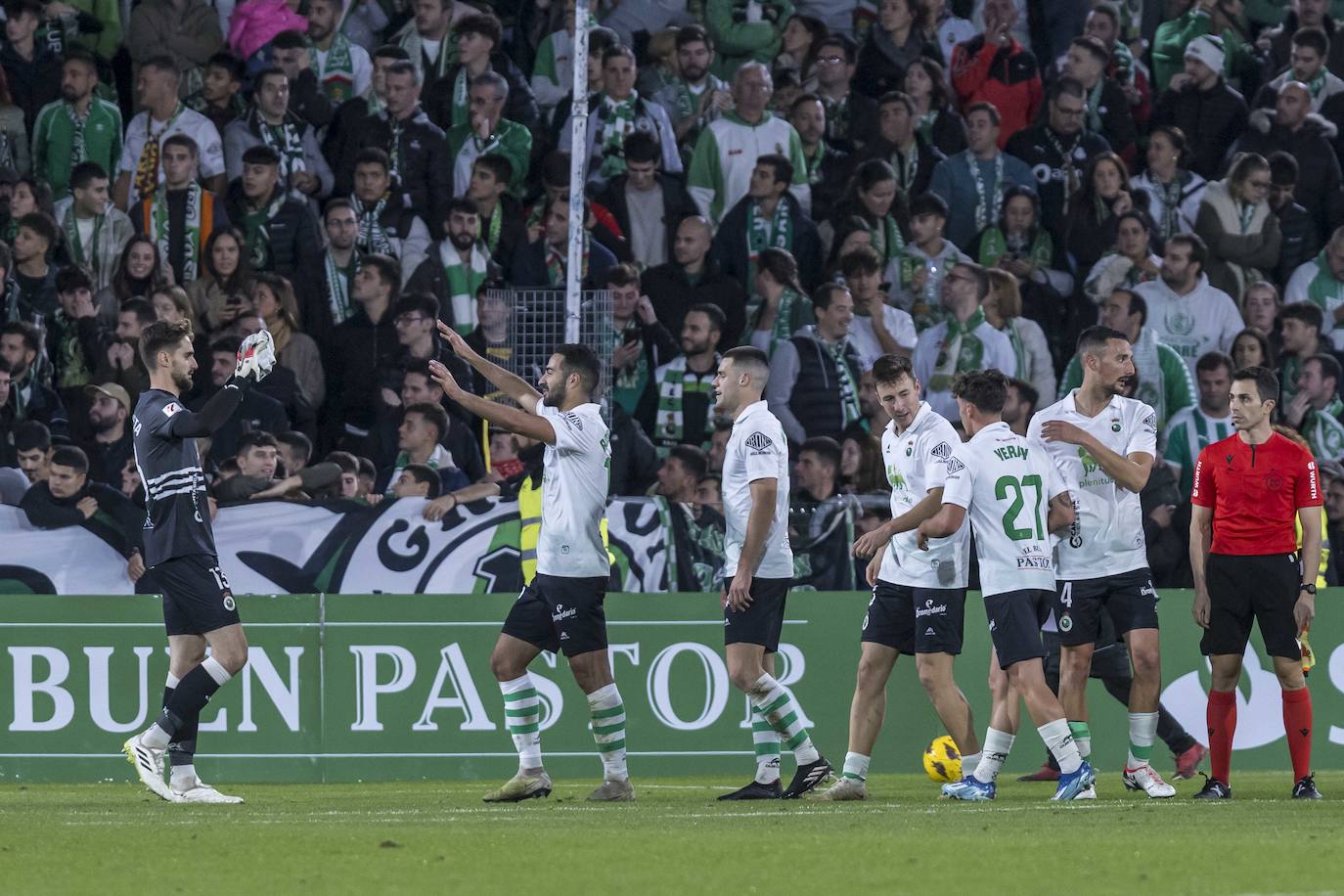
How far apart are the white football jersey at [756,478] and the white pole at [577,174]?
349 centimetres

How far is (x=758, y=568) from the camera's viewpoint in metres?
10.0

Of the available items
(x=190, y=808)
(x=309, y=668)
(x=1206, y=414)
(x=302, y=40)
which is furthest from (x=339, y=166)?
(x=190, y=808)

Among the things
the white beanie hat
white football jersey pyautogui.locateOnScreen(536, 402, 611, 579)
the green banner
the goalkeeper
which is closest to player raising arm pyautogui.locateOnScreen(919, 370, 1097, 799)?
white football jersey pyautogui.locateOnScreen(536, 402, 611, 579)

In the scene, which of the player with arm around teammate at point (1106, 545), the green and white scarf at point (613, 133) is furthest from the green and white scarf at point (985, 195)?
the player with arm around teammate at point (1106, 545)

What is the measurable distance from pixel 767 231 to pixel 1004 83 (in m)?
3.38

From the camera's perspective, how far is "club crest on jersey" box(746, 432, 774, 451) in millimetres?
10055

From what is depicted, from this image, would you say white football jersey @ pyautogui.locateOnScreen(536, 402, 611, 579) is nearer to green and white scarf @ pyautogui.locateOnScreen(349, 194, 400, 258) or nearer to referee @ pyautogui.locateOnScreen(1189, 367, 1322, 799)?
referee @ pyautogui.locateOnScreen(1189, 367, 1322, 799)

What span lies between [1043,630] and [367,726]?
173 inches

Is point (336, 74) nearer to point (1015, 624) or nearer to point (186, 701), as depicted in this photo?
point (186, 701)

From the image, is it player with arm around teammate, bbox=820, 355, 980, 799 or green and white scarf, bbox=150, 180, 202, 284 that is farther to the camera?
green and white scarf, bbox=150, 180, 202, 284

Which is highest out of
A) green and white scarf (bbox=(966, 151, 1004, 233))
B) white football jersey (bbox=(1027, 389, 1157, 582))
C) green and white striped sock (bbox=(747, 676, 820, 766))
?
green and white scarf (bbox=(966, 151, 1004, 233))

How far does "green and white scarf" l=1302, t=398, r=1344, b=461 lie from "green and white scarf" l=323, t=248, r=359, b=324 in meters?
7.77

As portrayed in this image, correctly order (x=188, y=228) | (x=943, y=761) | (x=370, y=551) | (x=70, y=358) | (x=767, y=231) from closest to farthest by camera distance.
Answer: (x=943, y=761)
(x=370, y=551)
(x=70, y=358)
(x=188, y=228)
(x=767, y=231)

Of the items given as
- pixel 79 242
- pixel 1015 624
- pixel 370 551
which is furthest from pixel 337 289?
pixel 1015 624
